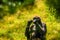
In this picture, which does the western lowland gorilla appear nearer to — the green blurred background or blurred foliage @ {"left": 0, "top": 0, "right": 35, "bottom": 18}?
the green blurred background

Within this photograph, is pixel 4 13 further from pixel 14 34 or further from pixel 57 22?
pixel 57 22

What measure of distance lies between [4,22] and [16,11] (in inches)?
35.1

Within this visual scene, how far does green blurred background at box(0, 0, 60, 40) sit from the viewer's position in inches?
350

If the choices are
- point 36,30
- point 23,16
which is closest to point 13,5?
point 23,16

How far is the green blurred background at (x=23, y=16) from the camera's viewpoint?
888 centimetres

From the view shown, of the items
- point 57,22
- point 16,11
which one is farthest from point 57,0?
point 16,11

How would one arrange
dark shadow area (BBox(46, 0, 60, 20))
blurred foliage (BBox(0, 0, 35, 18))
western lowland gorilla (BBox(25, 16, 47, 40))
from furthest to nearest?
blurred foliage (BBox(0, 0, 35, 18)), dark shadow area (BBox(46, 0, 60, 20)), western lowland gorilla (BBox(25, 16, 47, 40))

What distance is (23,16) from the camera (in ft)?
33.3

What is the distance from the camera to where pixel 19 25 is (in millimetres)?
9602

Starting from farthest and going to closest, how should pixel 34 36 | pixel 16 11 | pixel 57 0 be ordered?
1. pixel 16 11
2. pixel 57 0
3. pixel 34 36

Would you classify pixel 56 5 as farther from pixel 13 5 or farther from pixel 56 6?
pixel 13 5

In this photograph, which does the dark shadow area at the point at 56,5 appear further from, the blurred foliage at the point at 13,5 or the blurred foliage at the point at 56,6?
the blurred foliage at the point at 13,5

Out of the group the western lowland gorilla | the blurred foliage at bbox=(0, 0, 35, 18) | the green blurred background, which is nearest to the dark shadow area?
the green blurred background

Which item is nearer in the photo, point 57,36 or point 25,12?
point 57,36
